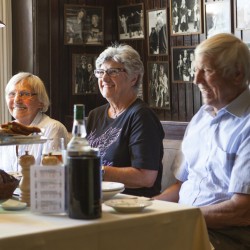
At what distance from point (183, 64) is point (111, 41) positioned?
848mm

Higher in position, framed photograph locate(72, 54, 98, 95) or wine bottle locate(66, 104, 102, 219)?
framed photograph locate(72, 54, 98, 95)

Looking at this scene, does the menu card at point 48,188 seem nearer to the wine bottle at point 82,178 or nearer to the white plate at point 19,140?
the wine bottle at point 82,178

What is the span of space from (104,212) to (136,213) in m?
0.09

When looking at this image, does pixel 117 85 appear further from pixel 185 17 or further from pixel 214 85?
pixel 185 17

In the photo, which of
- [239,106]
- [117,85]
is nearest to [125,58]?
[117,85]

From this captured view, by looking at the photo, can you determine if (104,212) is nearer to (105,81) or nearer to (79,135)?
(79,135)

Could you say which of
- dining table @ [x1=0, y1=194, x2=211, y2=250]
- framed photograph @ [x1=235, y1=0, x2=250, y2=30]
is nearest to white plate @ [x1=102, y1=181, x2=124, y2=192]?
dining table @ [x1=0, y1=194, x2=211, y2=250]

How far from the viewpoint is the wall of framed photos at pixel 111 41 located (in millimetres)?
4051

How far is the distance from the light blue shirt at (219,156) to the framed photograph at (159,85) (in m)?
1.75

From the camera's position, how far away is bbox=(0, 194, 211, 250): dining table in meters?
1.49

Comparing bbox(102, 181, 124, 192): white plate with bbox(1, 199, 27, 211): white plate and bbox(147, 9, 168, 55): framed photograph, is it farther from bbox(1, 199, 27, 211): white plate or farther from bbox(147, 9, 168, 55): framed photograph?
bbox(147, 9, 168, 55): framed photograph

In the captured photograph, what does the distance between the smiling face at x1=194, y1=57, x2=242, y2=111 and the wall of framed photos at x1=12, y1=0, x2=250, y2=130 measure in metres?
1.51

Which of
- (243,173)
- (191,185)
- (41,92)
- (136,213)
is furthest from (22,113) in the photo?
(136,213)

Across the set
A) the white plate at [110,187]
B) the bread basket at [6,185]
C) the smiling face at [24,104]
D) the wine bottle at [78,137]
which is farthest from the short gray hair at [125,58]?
the wine bottle at [78,137]
